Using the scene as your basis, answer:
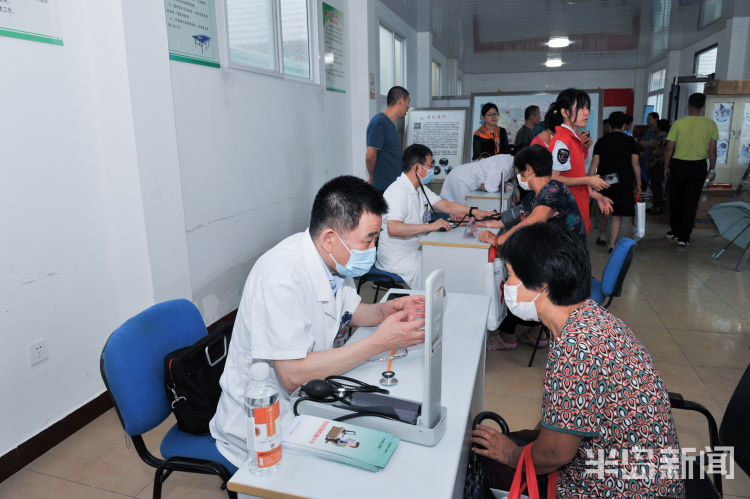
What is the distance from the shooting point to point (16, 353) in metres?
2.02

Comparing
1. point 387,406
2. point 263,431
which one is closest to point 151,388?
point 263,431

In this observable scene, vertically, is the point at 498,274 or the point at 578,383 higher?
the point at 578,383

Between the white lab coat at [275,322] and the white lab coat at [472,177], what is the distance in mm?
3341

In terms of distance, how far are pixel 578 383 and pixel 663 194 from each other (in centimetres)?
787

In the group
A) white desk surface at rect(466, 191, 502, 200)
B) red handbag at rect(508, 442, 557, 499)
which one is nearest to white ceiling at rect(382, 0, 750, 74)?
white desk surface at rect(466, 191, 502, 200)

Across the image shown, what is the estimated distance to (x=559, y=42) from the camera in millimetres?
9539

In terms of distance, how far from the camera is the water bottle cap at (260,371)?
3.81 ft

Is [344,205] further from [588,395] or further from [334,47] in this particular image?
[334,47]

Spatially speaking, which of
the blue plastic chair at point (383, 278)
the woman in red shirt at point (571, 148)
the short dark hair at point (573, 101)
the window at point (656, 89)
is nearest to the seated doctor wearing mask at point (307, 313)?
the blue plastic chair at point (383, 278)

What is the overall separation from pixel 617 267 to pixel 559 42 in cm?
849

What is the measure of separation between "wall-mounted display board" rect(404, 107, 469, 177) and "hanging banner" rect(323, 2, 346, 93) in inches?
83.8

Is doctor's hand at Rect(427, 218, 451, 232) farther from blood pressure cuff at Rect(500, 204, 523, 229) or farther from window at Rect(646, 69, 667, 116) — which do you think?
window at Rect(646, 69, 667, 116)

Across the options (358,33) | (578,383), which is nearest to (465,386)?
(578,383)

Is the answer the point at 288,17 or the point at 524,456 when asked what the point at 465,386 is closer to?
the point at 524,456
